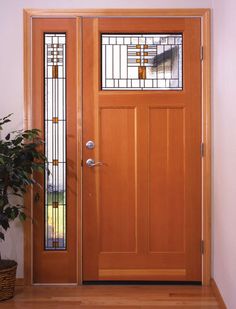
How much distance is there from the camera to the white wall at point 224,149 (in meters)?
3.21

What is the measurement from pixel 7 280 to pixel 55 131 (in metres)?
1.14

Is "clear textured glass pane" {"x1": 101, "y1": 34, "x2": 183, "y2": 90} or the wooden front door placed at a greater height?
"clear textured glass pane" {"x1": 101, "y1": 34, "x2": 183, "y2": 90}

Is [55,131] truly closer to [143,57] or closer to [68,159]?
[68,159]

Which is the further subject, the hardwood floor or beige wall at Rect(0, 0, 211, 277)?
beige wall at Rect(0, 0, 211, 277)

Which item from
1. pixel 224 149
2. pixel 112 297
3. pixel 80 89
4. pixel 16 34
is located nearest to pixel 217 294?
pixel 112 297

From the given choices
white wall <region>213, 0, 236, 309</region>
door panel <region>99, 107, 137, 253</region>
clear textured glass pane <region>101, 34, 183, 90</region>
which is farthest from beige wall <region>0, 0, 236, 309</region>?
door panel <region>99, 107, 137, 253</region>

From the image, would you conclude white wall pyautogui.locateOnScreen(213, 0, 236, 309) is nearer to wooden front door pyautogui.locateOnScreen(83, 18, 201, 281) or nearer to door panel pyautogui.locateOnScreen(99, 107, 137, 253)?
wooden front door pyautogui.locateOnScreen(83, 18, 201, 281)

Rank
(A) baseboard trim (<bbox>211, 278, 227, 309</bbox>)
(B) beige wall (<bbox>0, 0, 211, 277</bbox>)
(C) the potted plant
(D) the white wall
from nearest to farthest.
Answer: (D) the white wall, (A) baseboard trim (<bbox>211, 278, 227, 309</bbox>), (C) the potted plant, (B) beige wall (<bbox>0, 0, 211, 277</bbox>)

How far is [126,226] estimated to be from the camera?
13.5 feet

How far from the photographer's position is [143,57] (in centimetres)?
407

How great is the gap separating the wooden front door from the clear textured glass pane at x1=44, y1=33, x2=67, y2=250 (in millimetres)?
166

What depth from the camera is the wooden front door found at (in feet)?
13.3

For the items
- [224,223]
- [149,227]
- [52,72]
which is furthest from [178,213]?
[52,72]

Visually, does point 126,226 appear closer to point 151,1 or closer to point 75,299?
point 75,299
